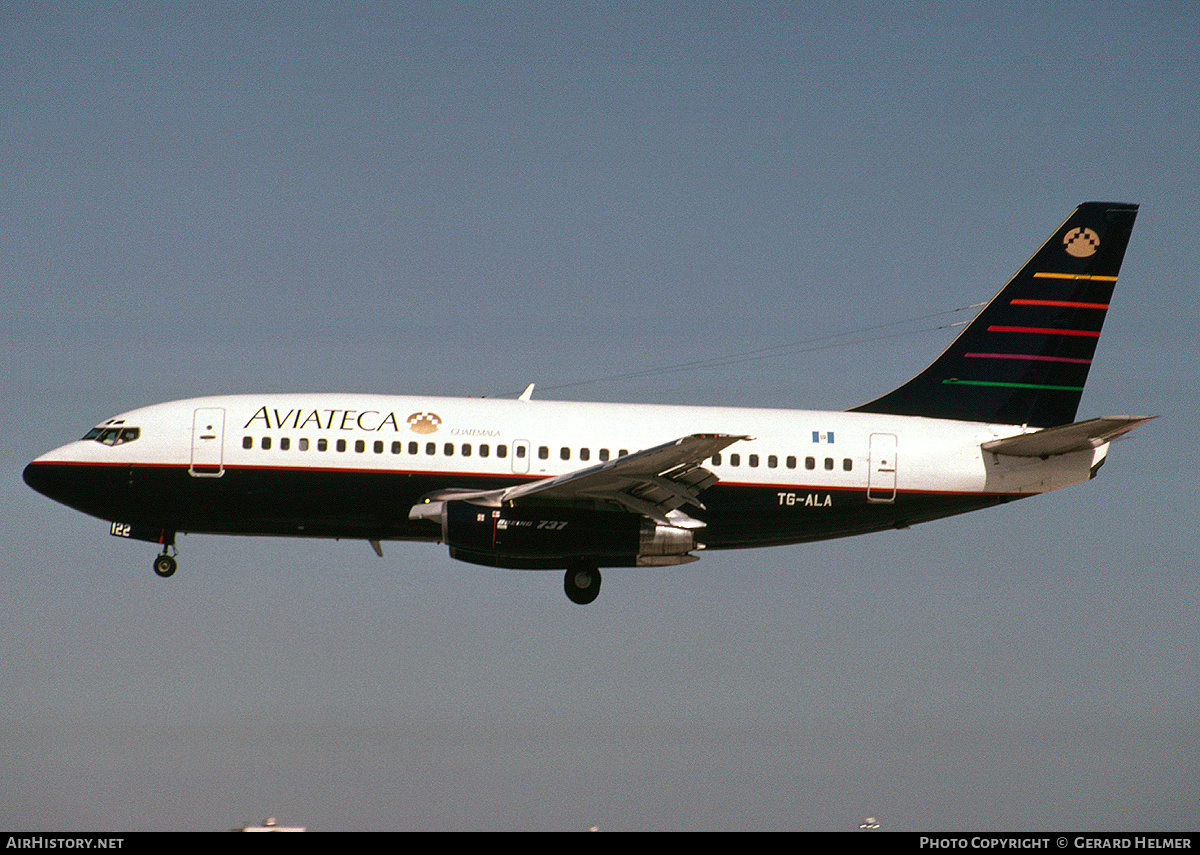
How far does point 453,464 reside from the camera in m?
33.0

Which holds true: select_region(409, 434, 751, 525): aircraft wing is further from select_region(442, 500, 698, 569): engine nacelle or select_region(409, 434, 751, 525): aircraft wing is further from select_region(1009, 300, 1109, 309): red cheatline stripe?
select_region(1009, 300, 1109, 309): red cheatline stripe

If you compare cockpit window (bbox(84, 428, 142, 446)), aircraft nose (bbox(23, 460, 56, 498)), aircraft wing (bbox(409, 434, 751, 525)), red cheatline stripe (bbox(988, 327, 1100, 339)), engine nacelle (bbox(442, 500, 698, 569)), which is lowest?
engine nacelle (bbox(442, 500, 698, 569))

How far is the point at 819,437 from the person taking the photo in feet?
112

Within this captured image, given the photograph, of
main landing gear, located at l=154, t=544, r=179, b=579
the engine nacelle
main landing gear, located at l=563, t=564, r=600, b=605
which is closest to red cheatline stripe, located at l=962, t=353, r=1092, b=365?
the engine nacelle

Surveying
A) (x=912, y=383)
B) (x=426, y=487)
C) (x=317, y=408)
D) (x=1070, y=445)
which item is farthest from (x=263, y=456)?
(x=1070, y=445)

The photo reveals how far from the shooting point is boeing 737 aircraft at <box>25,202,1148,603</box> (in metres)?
32.6

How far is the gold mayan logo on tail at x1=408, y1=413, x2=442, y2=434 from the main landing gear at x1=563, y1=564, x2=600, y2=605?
4.72 meters

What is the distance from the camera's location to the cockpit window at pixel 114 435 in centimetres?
3366

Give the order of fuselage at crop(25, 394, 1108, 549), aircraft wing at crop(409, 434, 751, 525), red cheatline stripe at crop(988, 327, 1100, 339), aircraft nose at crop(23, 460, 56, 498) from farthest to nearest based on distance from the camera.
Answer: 1. red cheatline stripe at crop(988, 327, 1100, 339)
2. aircraft nose at crop(23, 460, 56, 498)
3. fuselage at crop(25, 394, 1108, 549)
4. aircraft wing at crop(409, 434, 751, 525)

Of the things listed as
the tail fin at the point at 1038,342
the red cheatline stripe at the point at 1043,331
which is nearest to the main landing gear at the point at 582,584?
the tail fin at the point at 1038,342

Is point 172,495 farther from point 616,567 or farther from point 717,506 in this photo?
point 717,506

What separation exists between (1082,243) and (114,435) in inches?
975

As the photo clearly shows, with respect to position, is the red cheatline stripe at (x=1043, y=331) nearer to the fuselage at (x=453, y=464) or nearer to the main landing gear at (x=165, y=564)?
the fuselage at (x=453, y=464)

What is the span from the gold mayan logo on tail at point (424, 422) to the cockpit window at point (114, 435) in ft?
21.1
